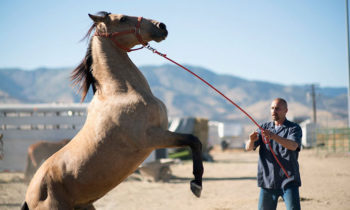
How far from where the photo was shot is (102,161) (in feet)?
13.4

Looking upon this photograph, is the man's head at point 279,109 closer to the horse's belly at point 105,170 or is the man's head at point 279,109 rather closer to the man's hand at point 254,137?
the man's hand at point 254,137

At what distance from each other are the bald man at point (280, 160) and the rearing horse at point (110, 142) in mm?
1135

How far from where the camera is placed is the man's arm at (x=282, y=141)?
450cm

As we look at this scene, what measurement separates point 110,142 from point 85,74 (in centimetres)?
106

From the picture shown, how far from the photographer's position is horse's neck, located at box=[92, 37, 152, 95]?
437cm

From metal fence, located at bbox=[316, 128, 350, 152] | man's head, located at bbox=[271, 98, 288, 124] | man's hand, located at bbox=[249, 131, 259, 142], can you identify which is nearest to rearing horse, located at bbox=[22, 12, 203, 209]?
man's hand, located at bbox=[249, 131, 259, 142]

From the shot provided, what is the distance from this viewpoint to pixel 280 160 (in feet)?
15.9

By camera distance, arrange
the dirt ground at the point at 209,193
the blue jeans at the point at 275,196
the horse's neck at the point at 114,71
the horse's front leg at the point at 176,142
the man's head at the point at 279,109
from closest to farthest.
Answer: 1. the horse's front leg at the point at 176,142
2. the horse's neck at the point at 114,71
3. the blue jeans at the point at 275,196
4. the man's head at the point at 279,109
5. the dirt ground at the point at 209,193

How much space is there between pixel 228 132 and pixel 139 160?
43423 mm

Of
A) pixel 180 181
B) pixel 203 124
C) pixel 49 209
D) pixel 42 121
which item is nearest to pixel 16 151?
pixel 42 121

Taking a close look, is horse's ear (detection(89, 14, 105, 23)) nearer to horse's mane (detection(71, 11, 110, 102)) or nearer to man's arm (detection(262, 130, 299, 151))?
horse's mane (detection(71, 11, 110, 102))

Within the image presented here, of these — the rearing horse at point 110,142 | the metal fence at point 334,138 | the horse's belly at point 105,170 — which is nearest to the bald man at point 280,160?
the rearing horse at point 110,142

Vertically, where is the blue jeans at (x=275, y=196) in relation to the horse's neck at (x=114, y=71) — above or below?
below

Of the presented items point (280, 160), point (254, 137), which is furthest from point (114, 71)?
point (280, 160)
